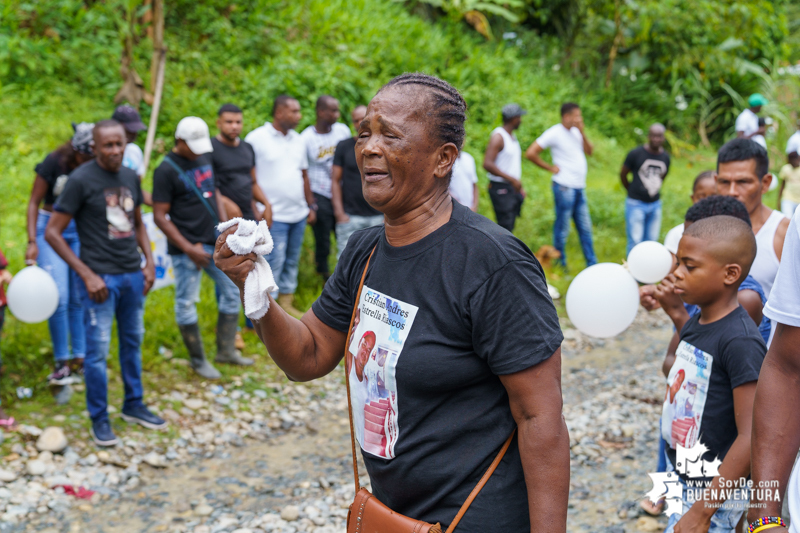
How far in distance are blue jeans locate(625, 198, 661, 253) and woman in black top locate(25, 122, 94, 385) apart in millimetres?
6327

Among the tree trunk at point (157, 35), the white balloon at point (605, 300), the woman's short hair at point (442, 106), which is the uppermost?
the tree trunk at point (157, 35)

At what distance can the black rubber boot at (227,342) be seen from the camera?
6.08 meters

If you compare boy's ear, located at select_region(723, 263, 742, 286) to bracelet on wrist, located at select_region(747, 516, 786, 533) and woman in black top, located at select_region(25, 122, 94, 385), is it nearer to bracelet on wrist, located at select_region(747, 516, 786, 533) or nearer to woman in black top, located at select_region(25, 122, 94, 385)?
bracelet on wrist, located at select_region(747, 516, 786, 533)

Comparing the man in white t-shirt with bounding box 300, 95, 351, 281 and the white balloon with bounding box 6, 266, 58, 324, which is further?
the man in white t-shirt with bounding box 300, 95, 351, 281

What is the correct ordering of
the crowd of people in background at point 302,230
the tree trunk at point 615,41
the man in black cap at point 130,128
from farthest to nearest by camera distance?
the tree trunk at point 615,41 → the man in black cap at point 130,128 → the crowd of people in background at point 302,230

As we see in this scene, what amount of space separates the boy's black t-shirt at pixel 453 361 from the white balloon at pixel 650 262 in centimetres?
191

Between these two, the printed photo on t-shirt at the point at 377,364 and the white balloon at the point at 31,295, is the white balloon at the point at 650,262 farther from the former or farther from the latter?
the white balloon at the point at 31,295

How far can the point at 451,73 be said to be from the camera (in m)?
13.5

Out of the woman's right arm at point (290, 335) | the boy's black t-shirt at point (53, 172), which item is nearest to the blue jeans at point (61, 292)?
the boy's black t-shirt at point (53, 172)

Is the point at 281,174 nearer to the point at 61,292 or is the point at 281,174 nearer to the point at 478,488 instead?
the point at 61,292

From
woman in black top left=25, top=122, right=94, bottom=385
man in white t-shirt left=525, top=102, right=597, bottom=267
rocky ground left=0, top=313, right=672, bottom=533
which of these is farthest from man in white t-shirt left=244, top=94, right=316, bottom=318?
man in white t-shirt left=525, top=102, right=597, bottom=267

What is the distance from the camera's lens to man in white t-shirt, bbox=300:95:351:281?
7445 mm

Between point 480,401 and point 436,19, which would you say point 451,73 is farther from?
point 480,401

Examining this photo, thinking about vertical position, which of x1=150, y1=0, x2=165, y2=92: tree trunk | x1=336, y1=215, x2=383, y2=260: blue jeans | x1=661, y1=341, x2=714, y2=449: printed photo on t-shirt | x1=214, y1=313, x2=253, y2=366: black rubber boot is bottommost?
x1=214, y1=313, x2=253, y2=366: black rubber boot
